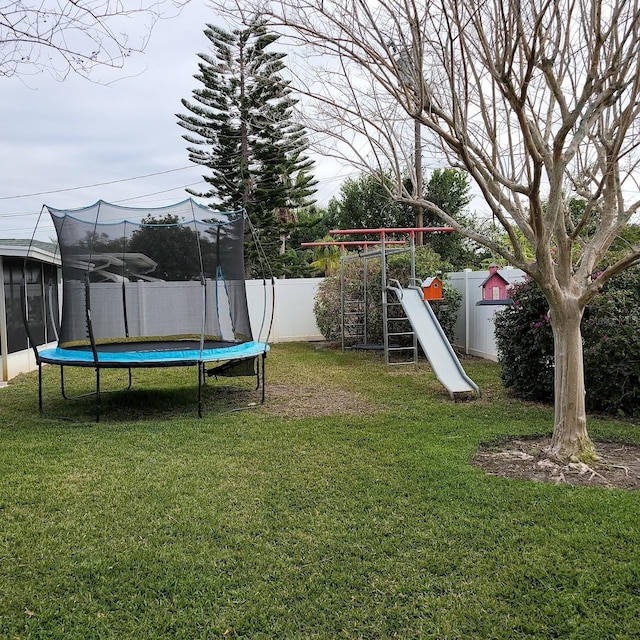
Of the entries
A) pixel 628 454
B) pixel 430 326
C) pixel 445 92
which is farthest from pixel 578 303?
pixel 430 326

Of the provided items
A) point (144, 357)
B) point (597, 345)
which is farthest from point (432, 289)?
point (144, 357)

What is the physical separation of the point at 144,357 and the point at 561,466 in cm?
375

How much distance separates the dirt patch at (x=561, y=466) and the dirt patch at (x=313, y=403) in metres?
1.64

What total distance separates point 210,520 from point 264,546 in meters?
0.44

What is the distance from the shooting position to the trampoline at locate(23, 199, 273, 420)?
6.60 meters

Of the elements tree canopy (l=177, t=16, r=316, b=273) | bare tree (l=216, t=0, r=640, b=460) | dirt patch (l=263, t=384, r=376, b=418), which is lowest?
dirt patch (l=263, t=384, r=376, b=418)

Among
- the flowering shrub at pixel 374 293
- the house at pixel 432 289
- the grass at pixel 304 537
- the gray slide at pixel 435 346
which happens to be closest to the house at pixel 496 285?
the gray slide at pixel 435 346

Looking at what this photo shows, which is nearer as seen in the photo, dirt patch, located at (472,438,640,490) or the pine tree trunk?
dirt patch, located at (472,438,640,490)

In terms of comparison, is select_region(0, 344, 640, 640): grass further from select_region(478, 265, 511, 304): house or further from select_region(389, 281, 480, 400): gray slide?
select_region(478, 265, 511, 304): house

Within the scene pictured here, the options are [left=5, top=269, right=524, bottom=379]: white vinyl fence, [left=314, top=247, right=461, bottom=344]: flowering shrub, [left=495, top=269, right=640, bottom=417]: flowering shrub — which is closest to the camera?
[left=495, top=269, right=640, bottom=417]: flowering shrub

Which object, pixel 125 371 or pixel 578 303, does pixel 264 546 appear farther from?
pixel 125 371

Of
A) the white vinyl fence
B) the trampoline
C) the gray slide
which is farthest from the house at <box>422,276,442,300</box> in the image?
the trampoline

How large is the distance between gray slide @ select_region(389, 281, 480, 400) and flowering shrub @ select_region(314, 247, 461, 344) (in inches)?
46.7

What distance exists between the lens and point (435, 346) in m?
7.21
